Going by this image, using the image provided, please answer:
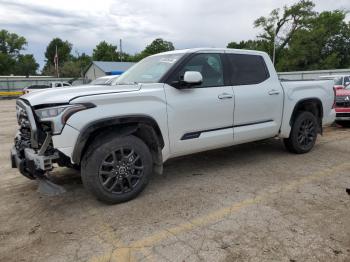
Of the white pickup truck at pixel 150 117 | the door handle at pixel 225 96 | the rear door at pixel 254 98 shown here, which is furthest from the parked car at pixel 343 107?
the door handle at pixel 225 96

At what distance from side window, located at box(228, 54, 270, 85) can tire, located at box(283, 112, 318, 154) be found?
3.66 feet

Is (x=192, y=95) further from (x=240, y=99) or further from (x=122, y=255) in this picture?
(x=122, y=255)

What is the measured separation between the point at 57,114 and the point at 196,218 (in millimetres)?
1856

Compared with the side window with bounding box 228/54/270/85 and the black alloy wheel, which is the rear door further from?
the black alloy wheel

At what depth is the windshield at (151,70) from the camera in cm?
463

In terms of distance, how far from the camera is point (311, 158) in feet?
19.7

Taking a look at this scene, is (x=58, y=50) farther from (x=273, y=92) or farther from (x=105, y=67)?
(x=273, y=92)

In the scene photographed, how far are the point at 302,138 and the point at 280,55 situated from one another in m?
52.4

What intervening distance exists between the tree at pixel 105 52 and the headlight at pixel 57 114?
85529 mm

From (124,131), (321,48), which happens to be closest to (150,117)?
(124,131)

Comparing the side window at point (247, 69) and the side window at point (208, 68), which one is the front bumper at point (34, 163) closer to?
the side window at point (208, 68)

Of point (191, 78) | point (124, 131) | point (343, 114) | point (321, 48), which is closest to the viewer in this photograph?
point (124, 131)

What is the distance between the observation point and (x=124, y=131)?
4074mm

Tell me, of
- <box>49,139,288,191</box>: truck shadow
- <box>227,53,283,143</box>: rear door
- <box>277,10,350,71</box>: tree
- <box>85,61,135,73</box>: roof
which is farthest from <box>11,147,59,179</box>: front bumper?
<box>277,10,350,71</box>: tree
